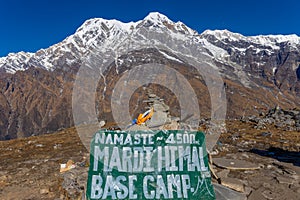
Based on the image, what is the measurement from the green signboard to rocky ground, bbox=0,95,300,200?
118cm

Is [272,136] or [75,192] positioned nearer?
[75,192]

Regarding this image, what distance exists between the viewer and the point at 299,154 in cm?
2359

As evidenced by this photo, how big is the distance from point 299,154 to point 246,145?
4.94 m

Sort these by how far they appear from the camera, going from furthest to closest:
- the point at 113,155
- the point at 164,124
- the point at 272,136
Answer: the point at 272,136, the point at 164,124, the point at 113,155

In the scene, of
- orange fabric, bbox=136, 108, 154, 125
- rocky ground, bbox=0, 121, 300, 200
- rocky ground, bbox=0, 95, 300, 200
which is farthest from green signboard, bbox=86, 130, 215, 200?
rocky ground, bbox=0, 121, 300, 200

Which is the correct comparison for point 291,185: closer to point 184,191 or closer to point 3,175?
point 184,191

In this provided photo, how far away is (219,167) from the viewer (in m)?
18.5

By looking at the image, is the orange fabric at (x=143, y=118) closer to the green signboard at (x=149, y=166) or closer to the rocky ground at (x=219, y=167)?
the rocky ground at (x=219, y=167)

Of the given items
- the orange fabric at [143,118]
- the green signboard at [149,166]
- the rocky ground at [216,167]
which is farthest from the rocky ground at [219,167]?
the green signboard at [149,166]

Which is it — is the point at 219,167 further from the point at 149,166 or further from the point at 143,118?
the point at 149,166

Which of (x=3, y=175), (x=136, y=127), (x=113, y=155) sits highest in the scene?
(x=136, y=127)

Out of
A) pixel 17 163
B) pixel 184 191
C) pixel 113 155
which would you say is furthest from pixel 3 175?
pixel 184 191

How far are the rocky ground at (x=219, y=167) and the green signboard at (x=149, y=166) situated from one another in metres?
1.18

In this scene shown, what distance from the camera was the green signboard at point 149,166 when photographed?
1327 centimetres
